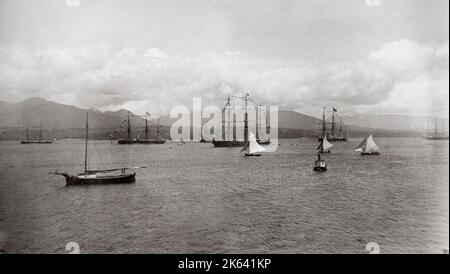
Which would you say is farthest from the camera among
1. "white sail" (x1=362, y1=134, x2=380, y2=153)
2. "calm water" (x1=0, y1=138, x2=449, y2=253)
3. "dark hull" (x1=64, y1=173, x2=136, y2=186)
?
"white sail" (x1=362, y1=134, x2=380, y2=153)

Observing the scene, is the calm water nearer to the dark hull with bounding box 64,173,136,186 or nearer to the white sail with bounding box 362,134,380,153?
the dark hull with bounding box 64,173,136,186

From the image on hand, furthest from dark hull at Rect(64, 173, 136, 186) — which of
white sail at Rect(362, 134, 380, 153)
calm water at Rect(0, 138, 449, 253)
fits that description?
white sail at Rect(362, 134, 380, 153)

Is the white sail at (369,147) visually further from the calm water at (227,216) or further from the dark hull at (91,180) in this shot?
the dark hull at (91,180)

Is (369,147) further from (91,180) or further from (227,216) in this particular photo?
(227,216)

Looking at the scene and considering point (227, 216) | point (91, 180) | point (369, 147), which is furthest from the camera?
point (369, 147)

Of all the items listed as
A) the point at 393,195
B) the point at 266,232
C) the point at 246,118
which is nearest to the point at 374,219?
the point at 266,232

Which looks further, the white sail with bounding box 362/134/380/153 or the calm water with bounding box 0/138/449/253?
the white sail with bounding box 362/134/380/153

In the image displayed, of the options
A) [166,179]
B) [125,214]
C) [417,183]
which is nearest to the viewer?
[125,214]

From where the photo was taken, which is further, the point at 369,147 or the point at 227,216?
the point at 369,147

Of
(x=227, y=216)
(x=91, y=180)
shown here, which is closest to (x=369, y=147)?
(x=91, y=180)

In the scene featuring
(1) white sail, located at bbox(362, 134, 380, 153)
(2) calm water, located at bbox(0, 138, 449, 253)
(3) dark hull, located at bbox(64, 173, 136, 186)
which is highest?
(1) white sail, located at bbox(362, 134, 380, 153)
